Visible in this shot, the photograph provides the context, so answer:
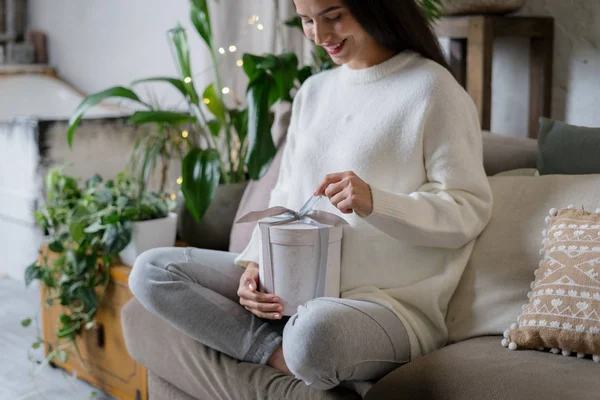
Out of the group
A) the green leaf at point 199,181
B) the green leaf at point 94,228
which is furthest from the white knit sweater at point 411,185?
the green leaf at point 94,228

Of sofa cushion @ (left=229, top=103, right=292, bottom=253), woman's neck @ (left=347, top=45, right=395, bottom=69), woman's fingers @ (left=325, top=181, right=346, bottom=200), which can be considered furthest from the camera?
sofa cushion @ (left=229, top=103, right=292, bottom=253)

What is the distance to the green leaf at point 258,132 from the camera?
205cm

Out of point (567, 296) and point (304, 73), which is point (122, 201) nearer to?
point (304, 73)

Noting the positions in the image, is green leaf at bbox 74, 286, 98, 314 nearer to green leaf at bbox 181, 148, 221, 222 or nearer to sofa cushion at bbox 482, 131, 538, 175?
green leaf at bbox 181, 148, 221, 222

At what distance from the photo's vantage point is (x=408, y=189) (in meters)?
1.53

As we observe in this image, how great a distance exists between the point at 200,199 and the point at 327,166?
1.87 ft

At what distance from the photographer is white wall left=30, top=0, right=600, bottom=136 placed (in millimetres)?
2172

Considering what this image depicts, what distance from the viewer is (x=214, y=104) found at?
2.32 metres

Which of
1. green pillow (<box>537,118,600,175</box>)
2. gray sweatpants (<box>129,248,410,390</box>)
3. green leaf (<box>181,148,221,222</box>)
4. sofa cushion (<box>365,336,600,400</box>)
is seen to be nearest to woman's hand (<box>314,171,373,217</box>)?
gray sweatpants (<box>129,248,410,390</box>)

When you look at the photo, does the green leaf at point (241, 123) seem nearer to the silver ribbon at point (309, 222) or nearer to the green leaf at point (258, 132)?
Answer: the green leaf at point (258, 132)

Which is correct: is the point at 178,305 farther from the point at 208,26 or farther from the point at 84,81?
the point at 84,81

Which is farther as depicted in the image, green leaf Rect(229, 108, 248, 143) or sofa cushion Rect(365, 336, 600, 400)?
green leaf Rect(229, 108, 248, 143)

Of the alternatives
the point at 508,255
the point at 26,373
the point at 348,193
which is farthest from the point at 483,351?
the point at 26,373

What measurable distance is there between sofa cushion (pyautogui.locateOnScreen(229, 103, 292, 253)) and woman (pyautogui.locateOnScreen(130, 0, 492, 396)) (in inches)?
12.2
